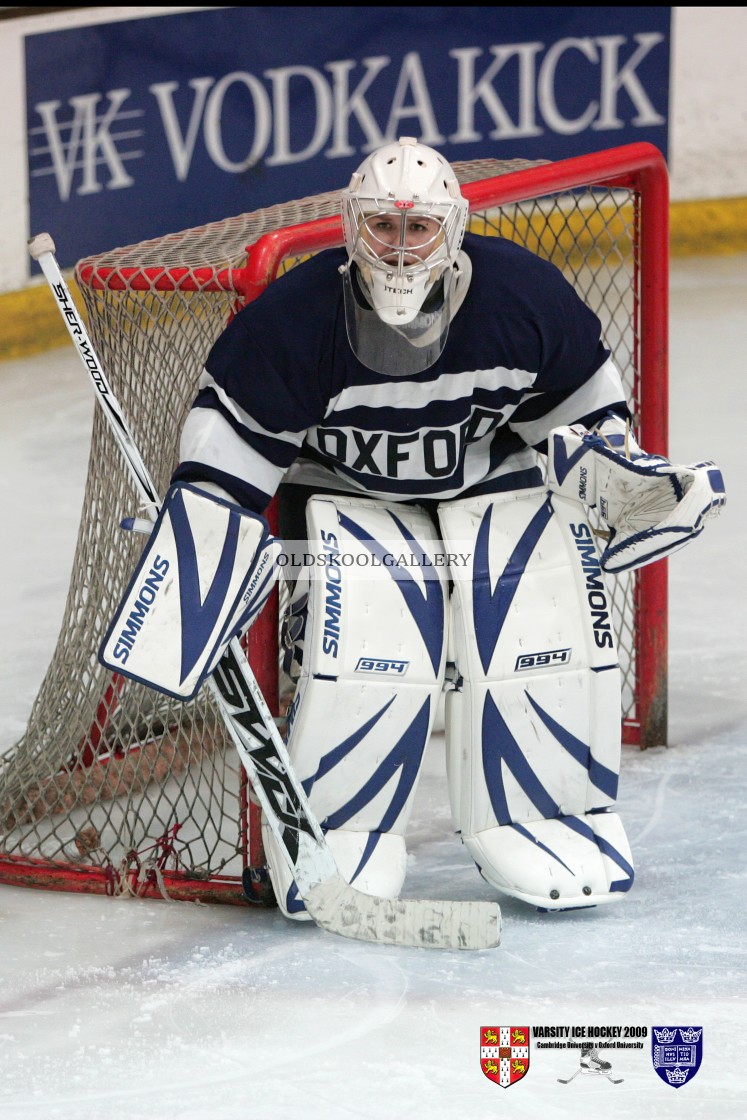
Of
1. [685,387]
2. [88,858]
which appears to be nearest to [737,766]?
[88,858]

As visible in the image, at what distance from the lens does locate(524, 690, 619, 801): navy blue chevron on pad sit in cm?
236

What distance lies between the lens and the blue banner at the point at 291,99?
5.37 meters

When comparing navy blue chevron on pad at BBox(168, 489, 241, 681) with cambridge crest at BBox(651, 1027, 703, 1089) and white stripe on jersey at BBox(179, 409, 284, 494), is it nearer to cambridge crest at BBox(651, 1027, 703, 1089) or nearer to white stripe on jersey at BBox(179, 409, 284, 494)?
white stripe on jersey at BBox(179, 409, 284, 494)

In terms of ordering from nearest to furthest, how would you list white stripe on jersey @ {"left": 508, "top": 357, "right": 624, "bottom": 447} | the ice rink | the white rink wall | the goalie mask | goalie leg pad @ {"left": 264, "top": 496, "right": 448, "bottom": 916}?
1. the ice rink
2. the goalie mask
3. goalie leg pad @ {"left": 264, "top": 496, "right": 448, "bottom": 916}
4. white stripe on jersey @ {"left": 508, "top": 357, "right": 624, "bottom": 447}
5. the white rink wall

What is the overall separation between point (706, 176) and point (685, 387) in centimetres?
136

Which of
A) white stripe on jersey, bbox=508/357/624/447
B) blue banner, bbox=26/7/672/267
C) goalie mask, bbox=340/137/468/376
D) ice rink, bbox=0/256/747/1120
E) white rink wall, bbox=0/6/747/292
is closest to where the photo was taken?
ice rink, bbox=0/256/747/1120

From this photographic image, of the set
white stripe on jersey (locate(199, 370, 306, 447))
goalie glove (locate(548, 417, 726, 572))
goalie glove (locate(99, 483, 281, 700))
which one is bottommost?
goalie glove (locate(99, 483, 281, 700))

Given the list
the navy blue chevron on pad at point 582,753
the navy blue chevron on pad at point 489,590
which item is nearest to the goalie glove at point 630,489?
the navy blue chevron on pad at point 489,590

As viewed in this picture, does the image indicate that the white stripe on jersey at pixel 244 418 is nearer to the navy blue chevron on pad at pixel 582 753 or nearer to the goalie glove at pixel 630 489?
the goalie glove at pixel 630 489

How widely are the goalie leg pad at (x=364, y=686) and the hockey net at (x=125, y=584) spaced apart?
0.12 meters

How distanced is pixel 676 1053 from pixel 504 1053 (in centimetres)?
20

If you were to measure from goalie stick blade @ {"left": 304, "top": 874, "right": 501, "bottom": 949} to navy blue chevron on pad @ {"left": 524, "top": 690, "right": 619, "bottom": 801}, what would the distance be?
249 mm

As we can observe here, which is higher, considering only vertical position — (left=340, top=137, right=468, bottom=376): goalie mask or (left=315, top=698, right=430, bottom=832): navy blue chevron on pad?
(left=340, top=137, right=468, bottom=376): goalie mask

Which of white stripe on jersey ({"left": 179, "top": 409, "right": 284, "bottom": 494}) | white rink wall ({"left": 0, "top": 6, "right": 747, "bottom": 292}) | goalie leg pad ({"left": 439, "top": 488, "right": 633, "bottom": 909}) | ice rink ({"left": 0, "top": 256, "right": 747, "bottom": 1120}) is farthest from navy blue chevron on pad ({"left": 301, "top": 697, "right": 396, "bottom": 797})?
white rink wall ({"left": 0, "top": 6, "right": 747, "bottom": 292})
